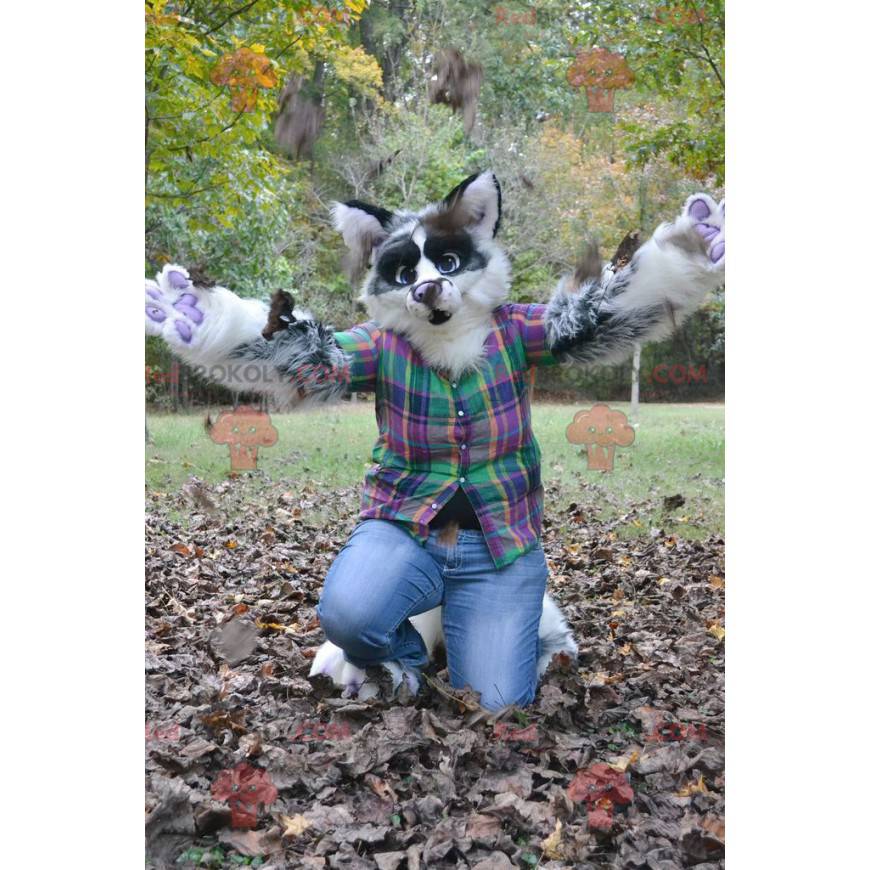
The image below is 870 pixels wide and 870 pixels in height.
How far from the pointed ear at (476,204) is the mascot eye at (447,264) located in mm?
68

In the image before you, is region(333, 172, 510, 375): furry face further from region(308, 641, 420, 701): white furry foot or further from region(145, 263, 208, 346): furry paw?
region(308, 641, 420, 701): white furry foot

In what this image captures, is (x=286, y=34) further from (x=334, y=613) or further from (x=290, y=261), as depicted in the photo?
(x=334, y=613)

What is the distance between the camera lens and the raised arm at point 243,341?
1794 mm

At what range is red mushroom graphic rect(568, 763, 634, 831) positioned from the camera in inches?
58.2

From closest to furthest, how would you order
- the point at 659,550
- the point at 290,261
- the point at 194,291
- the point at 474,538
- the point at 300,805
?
the point at 300,805
the point at 194,291
the point at 474,538
the point at 290,261
the point at 659,550

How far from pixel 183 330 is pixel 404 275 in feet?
1.49

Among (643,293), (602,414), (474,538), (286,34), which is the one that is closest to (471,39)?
(286,34)

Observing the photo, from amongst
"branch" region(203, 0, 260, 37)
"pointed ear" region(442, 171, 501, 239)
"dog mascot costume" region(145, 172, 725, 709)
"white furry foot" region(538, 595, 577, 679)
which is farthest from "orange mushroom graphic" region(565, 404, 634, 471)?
"branch" region(203, 0, 260, 37)

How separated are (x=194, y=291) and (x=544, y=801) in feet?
3.83

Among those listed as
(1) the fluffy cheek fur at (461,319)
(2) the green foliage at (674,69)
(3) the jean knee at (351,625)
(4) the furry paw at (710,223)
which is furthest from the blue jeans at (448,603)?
(2) the green foliage at (674,69)

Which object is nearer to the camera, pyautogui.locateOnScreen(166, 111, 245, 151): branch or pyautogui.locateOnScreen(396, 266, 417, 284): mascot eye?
pyautogui.locateOnScreen(396, 266, 417, 284): mascot eye

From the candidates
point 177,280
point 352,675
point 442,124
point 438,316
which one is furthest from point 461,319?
point 352,675

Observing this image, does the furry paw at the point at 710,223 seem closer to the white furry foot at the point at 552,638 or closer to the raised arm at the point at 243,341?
the raised arm at the point at 243,341

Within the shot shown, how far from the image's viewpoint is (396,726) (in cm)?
177
